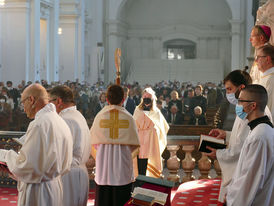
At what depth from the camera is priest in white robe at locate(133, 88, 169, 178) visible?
8.27 metres

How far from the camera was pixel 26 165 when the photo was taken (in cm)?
455

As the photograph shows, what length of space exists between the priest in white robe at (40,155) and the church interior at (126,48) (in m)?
8.53

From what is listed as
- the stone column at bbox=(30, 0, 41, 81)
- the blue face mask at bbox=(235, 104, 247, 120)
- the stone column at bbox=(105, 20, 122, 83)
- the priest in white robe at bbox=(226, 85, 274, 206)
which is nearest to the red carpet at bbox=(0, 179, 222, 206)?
the blue face mask at bbox=(235, 104, 247, 120)

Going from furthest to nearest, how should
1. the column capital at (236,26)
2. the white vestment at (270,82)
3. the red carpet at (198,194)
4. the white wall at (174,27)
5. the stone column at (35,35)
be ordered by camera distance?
1. the white wall at (174,27)
2. the column capital at (236,26)
3. the stone column at (35,35)
4. the red carpet at (198,194)
5. the white vestment at (270,82)

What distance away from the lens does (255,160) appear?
4.19m

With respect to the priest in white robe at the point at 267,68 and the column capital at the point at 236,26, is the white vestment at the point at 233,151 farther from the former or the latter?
the column capital at the point at 236,26

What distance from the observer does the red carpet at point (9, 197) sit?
7488 mm

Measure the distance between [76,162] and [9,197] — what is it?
2.74 meters

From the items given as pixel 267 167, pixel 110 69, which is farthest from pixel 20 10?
pixel 267 167

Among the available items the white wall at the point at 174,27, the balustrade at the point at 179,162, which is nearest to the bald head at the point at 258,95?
the balustrade at the point at 179,162

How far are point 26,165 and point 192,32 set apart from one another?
39.7 m

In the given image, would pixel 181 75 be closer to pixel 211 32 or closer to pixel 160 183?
pixel 211 32

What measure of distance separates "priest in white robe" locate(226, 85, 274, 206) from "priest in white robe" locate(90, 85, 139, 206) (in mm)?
2041

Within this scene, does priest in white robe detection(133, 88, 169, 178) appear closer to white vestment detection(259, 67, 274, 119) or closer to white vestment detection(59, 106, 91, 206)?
white vestment detection(59, 106, 91, 206)
